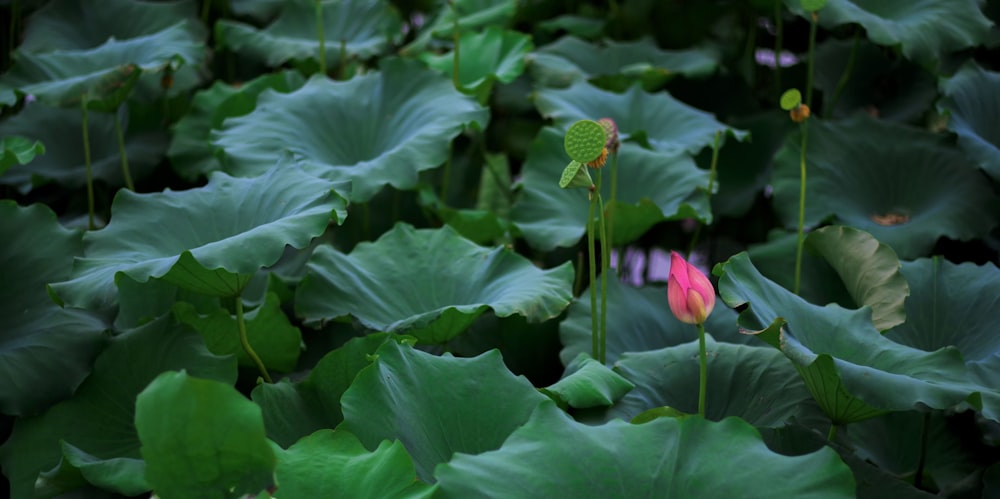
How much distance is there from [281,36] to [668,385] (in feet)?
4.38

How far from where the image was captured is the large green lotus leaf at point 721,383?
1.15 m

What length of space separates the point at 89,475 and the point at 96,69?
0.95m

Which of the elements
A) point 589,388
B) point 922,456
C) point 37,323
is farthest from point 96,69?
point 922,456

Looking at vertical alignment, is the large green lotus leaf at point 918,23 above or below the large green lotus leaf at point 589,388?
above

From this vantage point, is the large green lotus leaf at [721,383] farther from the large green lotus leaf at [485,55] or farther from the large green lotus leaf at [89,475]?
the large green lotus leaf at [485,55]

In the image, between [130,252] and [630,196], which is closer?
[130,252]

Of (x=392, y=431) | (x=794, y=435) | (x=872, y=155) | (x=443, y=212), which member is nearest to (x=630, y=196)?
(x=443, y=212)

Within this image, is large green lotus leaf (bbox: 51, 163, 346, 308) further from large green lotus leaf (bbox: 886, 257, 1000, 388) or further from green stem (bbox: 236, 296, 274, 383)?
large green lotus leaf (bbox: 886, 257, 1000, 388)

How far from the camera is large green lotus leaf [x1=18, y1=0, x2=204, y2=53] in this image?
2131 mm

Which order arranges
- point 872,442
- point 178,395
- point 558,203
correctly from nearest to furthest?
point 178,395 < point 872,442 < point 558,203

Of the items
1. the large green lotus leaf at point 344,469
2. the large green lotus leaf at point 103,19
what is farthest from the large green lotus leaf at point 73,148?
the large green lotus leaf at point 344,469

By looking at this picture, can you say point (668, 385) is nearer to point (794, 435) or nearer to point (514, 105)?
point (794, 435)

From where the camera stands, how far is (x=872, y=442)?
1.38 meters

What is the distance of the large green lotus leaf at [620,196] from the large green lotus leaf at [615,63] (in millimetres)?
292
